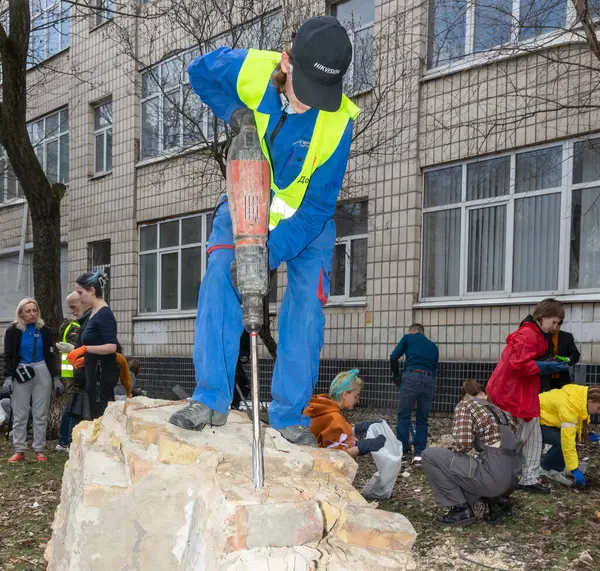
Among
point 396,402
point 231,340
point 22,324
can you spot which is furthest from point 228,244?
point 396,402

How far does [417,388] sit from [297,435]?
3.89m

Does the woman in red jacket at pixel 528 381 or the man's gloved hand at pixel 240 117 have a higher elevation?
the man's gloved hand at pixel 240 117

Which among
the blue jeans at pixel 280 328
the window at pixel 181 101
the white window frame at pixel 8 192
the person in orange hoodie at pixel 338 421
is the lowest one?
the person in orange hoodie at pixel 338 421

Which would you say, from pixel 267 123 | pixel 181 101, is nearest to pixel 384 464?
pixel 267 123

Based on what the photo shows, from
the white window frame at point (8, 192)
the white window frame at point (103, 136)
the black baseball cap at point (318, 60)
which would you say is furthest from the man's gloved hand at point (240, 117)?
the white window frame at point (8, 192)

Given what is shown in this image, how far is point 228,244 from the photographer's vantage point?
3.25m

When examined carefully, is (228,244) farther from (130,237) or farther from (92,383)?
(130,237)

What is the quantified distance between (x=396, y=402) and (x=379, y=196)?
2902 millimetres

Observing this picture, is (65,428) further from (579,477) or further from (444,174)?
(444,174)

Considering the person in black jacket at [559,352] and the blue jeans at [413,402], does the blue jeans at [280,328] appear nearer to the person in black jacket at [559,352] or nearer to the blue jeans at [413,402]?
the person in black jacket at [559,352]

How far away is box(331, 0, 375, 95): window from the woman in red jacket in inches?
175

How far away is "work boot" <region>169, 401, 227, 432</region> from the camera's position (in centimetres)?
306

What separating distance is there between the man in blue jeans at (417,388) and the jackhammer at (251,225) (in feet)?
14.4

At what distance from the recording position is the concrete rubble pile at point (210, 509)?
2.35 metres
